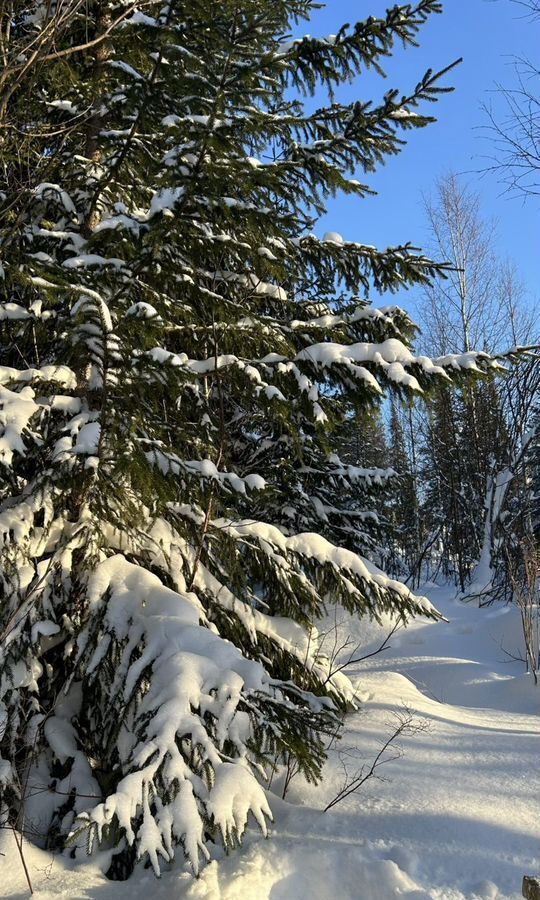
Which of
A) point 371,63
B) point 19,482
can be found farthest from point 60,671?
point 371,63

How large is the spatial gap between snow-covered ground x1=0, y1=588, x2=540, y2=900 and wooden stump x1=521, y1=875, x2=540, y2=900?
0.39 ft

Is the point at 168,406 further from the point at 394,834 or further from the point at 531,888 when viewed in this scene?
the point at 531,888

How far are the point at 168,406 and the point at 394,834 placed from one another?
10.00 ft

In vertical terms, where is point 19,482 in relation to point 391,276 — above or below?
below

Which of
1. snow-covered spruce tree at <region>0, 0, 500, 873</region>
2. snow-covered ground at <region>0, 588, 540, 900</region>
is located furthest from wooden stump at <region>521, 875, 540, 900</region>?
snow-covered spruce tree at <region>0, 0, 500, 873</region>

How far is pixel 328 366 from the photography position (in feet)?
12.4

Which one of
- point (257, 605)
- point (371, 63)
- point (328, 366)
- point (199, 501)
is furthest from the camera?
point (371, 63)

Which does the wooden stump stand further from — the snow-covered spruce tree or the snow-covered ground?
the snow-covered spruce tree

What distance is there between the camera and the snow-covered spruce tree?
256 centimetres

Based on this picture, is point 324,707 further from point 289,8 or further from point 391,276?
point 289,8

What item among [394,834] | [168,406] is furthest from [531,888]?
[168,406]

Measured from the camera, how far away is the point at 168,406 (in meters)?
4.40

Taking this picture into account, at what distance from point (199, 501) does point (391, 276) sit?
8.78 feet

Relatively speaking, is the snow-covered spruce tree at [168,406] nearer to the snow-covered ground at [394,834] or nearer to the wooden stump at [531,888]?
the snow-covered ground at [394,834]
